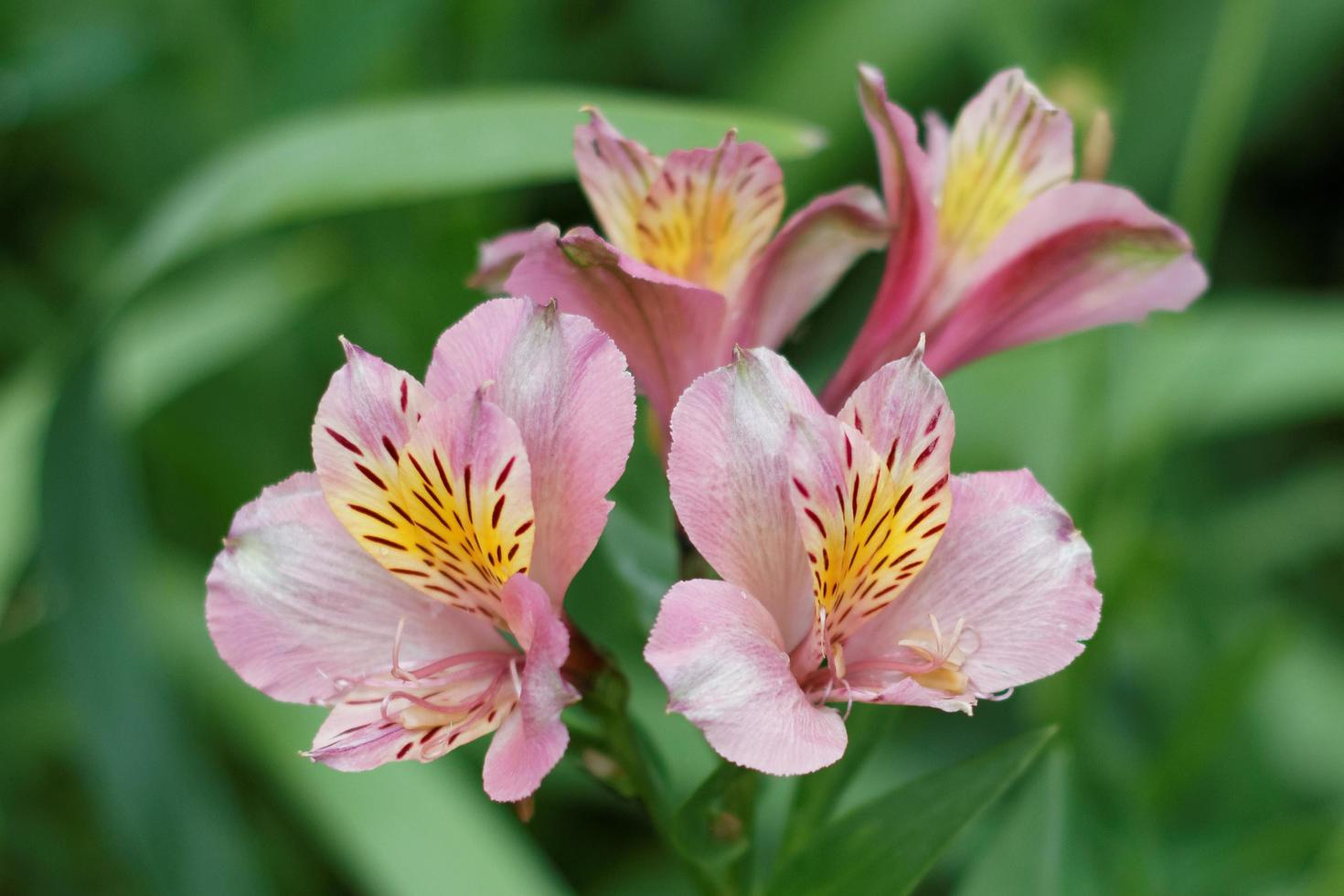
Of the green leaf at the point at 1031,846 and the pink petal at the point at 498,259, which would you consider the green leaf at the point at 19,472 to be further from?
the green leaf at the point at 1031,846

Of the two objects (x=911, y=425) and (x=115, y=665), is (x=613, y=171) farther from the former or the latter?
(x=115, y=665)

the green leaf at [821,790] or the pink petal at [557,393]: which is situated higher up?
the pink petal at [557,393]

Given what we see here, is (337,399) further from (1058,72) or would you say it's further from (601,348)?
(1058,72)

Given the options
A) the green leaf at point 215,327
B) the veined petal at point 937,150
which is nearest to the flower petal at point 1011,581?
the veined petal at point 937,150

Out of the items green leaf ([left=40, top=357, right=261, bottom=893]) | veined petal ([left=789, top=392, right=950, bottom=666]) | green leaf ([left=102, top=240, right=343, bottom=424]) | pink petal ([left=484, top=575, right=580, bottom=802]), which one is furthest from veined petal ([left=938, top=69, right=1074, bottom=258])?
green leaf ([left=102, top=240, right=343, bottom=424])

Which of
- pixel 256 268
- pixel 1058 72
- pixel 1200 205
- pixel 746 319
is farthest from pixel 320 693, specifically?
pixel 256 268

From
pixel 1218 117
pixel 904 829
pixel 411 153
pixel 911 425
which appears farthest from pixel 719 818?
pixel 1218 117

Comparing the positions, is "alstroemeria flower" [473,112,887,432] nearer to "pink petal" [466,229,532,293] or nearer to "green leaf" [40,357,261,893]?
"pink petal" [466,229,532,293]
